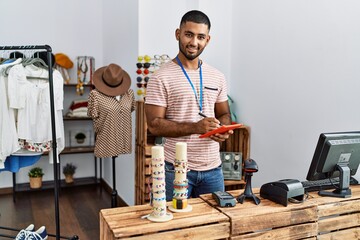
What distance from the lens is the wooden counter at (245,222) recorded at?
1.29 metres

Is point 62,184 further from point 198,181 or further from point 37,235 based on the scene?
point 198,181

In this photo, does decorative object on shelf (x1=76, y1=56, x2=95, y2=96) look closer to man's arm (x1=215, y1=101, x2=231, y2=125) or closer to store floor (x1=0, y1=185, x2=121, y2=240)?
store floor (x1=0, y1=185, x2=121, y2=240)

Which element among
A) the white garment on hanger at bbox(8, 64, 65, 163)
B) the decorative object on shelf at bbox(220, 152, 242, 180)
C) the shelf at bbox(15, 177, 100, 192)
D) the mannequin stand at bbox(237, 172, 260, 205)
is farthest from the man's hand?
the shelf at bbox(15, 177, 100, 192)

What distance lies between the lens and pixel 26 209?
3721 millimetres

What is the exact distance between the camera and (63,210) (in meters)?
3.70

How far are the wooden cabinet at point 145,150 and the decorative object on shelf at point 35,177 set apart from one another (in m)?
1.57

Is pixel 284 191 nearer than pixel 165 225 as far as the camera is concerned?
No

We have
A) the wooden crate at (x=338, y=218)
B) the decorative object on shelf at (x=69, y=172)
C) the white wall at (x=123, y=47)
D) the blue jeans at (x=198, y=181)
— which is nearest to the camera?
the wooden crate at (x=338, y=218)

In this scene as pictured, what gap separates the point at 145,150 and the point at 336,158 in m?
1.67

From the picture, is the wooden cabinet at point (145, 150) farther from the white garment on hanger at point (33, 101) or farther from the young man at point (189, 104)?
the young man at point (189, 104)

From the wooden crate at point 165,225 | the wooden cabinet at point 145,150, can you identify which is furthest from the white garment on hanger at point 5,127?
the wooden crate at point 165,225

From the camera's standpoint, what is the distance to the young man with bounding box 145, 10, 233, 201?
5.95 feet

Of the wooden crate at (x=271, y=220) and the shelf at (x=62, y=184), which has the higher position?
the wooden crate at (x=271, y=220)

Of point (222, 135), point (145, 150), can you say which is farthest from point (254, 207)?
point (145, 150)
